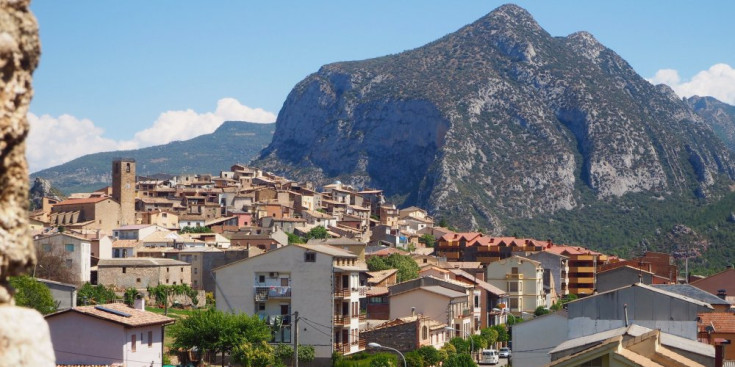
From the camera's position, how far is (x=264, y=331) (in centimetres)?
5941

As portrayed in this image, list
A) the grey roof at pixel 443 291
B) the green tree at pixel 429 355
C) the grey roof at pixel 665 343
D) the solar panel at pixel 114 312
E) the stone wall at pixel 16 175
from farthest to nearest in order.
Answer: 1. the grey roof at pixel 443 291
2. the green tree at pixel 429 355
3. the solar panel at pixel 114 312
4. the grey roof at pixel 665 343
5. the stone wall at pixel 16 175

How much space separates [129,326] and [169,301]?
157 feet

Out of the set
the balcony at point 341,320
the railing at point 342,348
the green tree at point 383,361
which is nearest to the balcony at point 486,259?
the balcony at point 341,320

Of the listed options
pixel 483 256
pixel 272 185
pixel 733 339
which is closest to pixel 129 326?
pixel 733 339

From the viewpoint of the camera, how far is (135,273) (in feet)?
298

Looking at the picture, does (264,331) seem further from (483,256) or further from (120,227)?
(483,256)

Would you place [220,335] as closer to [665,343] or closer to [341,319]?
[341,319]

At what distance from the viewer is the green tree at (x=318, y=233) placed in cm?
12538

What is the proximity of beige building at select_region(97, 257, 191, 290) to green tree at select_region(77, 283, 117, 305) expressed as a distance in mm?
6132

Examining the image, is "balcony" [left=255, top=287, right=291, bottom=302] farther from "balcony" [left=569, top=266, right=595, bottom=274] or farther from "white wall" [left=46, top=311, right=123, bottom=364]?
"balcony" [left=569, top=266, right=595, bottom=274]

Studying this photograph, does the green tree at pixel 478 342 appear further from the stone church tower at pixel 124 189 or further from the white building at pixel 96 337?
the stone church tower at pixel 124 189

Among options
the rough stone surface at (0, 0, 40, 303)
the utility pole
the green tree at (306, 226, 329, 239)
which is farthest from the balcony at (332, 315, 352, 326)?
the rough stone surface at (0, 0, 40, 303)

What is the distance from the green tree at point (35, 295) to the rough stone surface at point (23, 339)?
55494 mm

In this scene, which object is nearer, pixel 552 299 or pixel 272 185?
pixel 552 299
